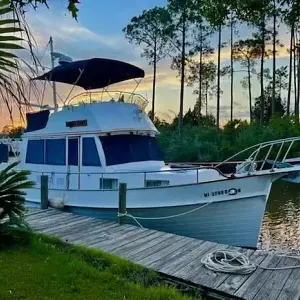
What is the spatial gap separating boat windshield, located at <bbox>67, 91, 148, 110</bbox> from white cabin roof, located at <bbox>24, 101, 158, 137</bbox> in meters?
0.19

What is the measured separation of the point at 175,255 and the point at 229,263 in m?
0.88

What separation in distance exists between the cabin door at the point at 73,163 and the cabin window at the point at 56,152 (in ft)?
0.58

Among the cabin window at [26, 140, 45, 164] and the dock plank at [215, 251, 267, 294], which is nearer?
the dock plank at [215, 251, 267, 294]

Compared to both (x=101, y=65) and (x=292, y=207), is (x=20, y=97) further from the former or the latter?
(x=292, y=207)

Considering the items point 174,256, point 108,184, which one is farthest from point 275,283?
point 108,184

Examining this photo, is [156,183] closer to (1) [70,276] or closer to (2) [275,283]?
(2) [275,283]

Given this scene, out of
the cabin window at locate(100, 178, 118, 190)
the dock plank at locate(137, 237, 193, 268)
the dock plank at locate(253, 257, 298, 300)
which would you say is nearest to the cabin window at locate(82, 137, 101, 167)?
the cabin window at locate(100, 178, 118, 190)

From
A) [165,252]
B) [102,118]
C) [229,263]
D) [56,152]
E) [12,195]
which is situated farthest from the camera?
[56,152]

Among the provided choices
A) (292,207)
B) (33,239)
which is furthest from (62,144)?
(292,207)

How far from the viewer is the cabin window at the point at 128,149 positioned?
995 centimetres

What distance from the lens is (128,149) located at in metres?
10.2

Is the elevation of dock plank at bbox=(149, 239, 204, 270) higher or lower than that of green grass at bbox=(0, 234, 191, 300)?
lower

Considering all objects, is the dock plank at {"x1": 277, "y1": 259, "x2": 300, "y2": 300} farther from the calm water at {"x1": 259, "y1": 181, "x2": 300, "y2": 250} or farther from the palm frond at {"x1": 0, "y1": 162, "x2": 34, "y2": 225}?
the calm water at {"x1": 259, "y1": 181, "x2": 300, "y2": 250}

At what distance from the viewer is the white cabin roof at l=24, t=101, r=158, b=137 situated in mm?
10031
